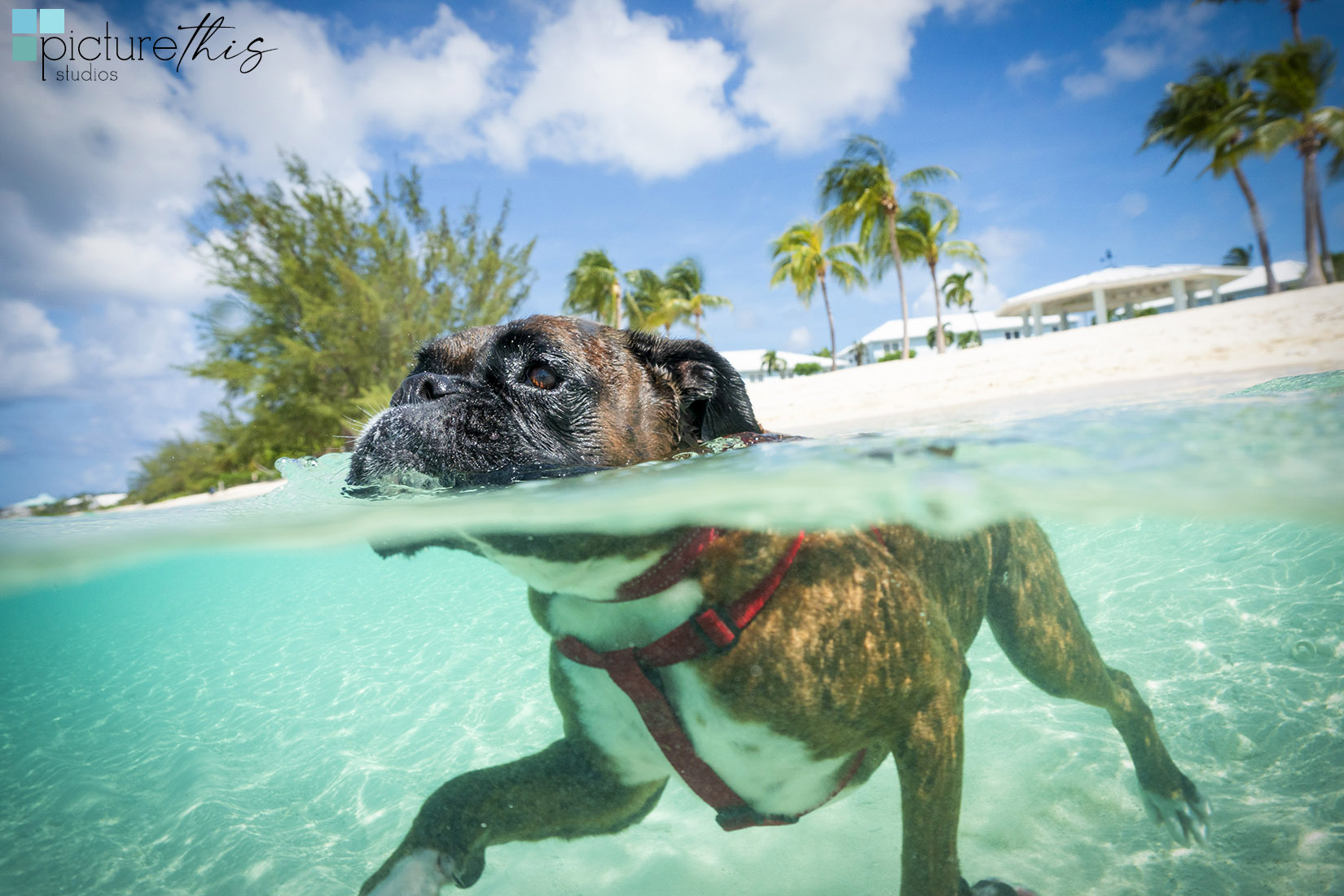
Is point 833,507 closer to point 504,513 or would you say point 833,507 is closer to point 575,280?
point 504,513

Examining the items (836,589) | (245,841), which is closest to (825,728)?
(836,589)

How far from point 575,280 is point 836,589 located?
128ft

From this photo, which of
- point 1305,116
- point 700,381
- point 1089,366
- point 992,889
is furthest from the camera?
point 1305,116

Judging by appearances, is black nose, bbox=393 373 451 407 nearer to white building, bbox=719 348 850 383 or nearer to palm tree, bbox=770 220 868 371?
palm tree, bbox=770 220 868 371

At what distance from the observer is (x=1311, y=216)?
23.1 meters

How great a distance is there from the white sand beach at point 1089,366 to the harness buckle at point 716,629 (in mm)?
8578

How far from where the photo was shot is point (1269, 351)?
12453 mm

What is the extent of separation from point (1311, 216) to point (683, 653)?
31.3m

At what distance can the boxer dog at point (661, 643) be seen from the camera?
2.45 meters

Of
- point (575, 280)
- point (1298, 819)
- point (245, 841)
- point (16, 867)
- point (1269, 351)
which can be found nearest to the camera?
point (1298, 819)

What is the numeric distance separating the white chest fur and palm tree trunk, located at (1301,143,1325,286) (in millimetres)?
29473

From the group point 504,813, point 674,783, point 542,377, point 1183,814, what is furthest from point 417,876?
point 1183,814

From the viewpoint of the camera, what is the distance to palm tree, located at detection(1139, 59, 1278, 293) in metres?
26.6

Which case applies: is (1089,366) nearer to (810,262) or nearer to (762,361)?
(810,262)
